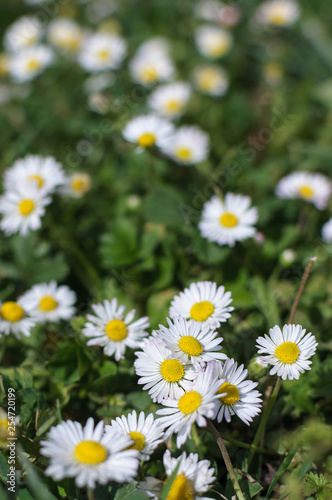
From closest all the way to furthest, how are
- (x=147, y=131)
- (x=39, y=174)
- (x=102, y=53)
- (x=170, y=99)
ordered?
(x=39, y=174)
(x=147, y=131)
(x=170, y=99)
(x=102, y=53)

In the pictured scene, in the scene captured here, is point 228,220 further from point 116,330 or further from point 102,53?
point 102,53

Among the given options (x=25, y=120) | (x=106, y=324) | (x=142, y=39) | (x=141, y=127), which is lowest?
(x=106, y=324)

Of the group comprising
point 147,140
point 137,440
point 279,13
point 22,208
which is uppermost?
point 279,13

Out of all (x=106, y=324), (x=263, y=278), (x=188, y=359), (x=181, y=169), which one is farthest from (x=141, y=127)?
(x=188, y=359)

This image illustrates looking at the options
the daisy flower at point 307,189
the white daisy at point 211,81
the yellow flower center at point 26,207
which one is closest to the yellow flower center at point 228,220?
the daisy flower at point 307,189

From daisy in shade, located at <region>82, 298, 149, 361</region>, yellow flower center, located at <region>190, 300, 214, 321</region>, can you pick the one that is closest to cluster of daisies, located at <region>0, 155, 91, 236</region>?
daisy in shade, located at <region>82, 298, 149, 361</region>

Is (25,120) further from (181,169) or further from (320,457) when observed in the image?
(320,457)

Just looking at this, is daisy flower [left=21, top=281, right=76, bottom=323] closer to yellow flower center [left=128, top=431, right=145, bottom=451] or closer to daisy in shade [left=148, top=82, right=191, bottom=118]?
yellow flower center [left=128, top=431, right=145, bottom=451]

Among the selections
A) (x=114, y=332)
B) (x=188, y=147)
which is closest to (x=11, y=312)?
(x=114, y=332)
